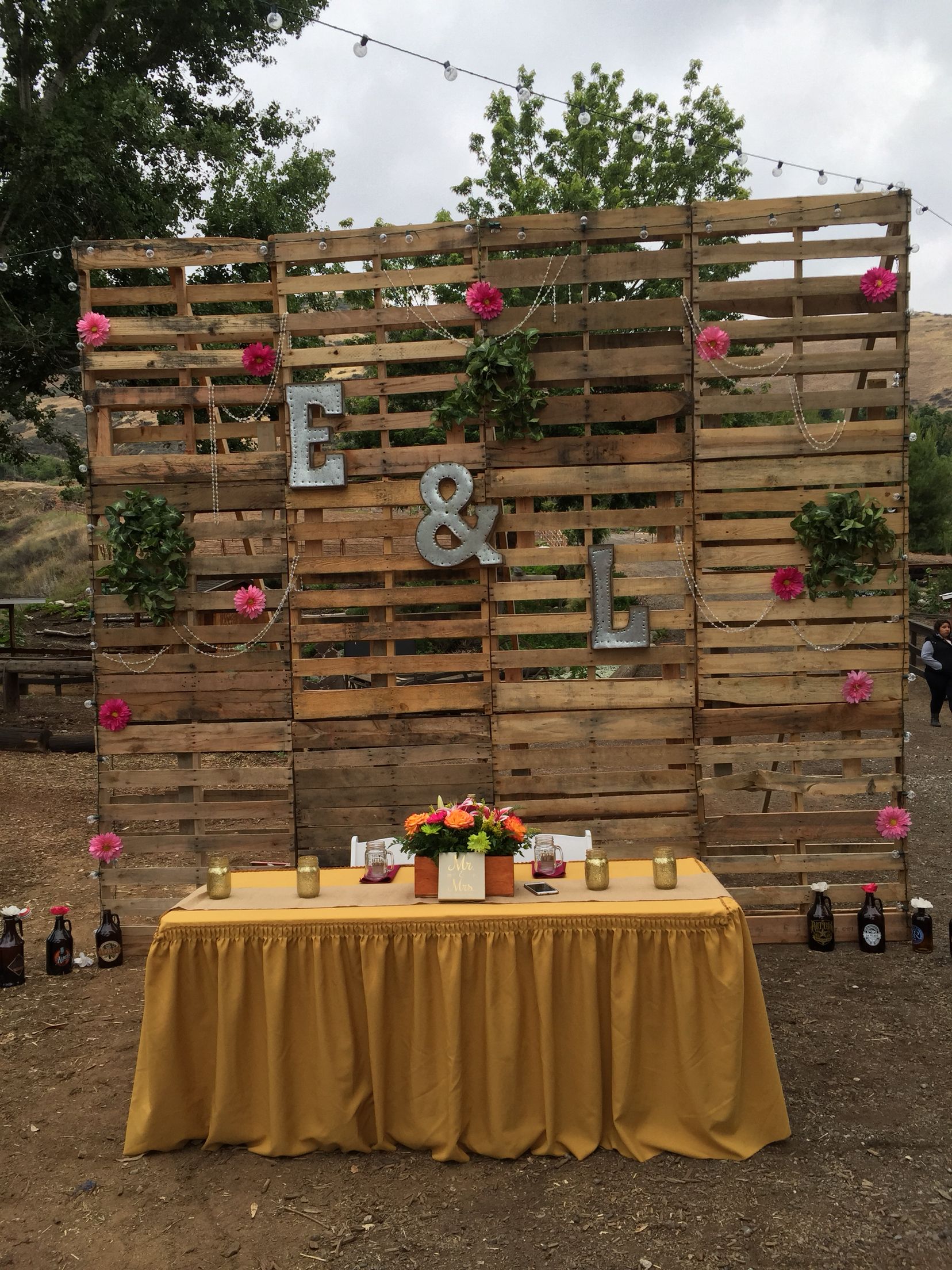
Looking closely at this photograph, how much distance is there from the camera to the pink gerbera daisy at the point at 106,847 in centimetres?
614

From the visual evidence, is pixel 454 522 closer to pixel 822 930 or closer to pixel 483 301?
pixel 483 301

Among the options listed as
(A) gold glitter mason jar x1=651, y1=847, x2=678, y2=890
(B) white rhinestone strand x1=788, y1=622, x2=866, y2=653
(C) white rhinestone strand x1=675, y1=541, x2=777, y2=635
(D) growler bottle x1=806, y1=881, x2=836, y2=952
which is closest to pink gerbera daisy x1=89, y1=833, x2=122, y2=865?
(A) gold glitter mason jar x1=651, y1=847, x2=678, y2=890

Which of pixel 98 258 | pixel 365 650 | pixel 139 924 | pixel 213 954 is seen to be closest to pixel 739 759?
pixel 213 954

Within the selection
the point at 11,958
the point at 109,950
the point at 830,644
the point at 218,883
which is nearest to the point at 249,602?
the point at 218,883

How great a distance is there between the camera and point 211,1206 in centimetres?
356

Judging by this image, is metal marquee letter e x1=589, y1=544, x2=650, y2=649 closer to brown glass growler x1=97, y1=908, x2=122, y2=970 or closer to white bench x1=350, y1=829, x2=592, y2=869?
white bench x1=350, y1=829, x2=592, y2=869

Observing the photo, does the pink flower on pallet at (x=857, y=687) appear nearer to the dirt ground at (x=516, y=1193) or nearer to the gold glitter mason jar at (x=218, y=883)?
the dirt ground at (x=516, y=1193)

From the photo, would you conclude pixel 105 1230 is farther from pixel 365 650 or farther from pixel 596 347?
pixel 365 650

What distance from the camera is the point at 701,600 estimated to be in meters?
6.03

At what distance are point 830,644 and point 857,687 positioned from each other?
0.99 feet

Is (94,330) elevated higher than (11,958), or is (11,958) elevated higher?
(94,330)

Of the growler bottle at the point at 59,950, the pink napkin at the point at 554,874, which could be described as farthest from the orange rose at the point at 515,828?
the growler bottle at the point at 59,950

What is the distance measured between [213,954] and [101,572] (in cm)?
302

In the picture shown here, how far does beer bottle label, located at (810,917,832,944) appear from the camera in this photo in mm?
5973
